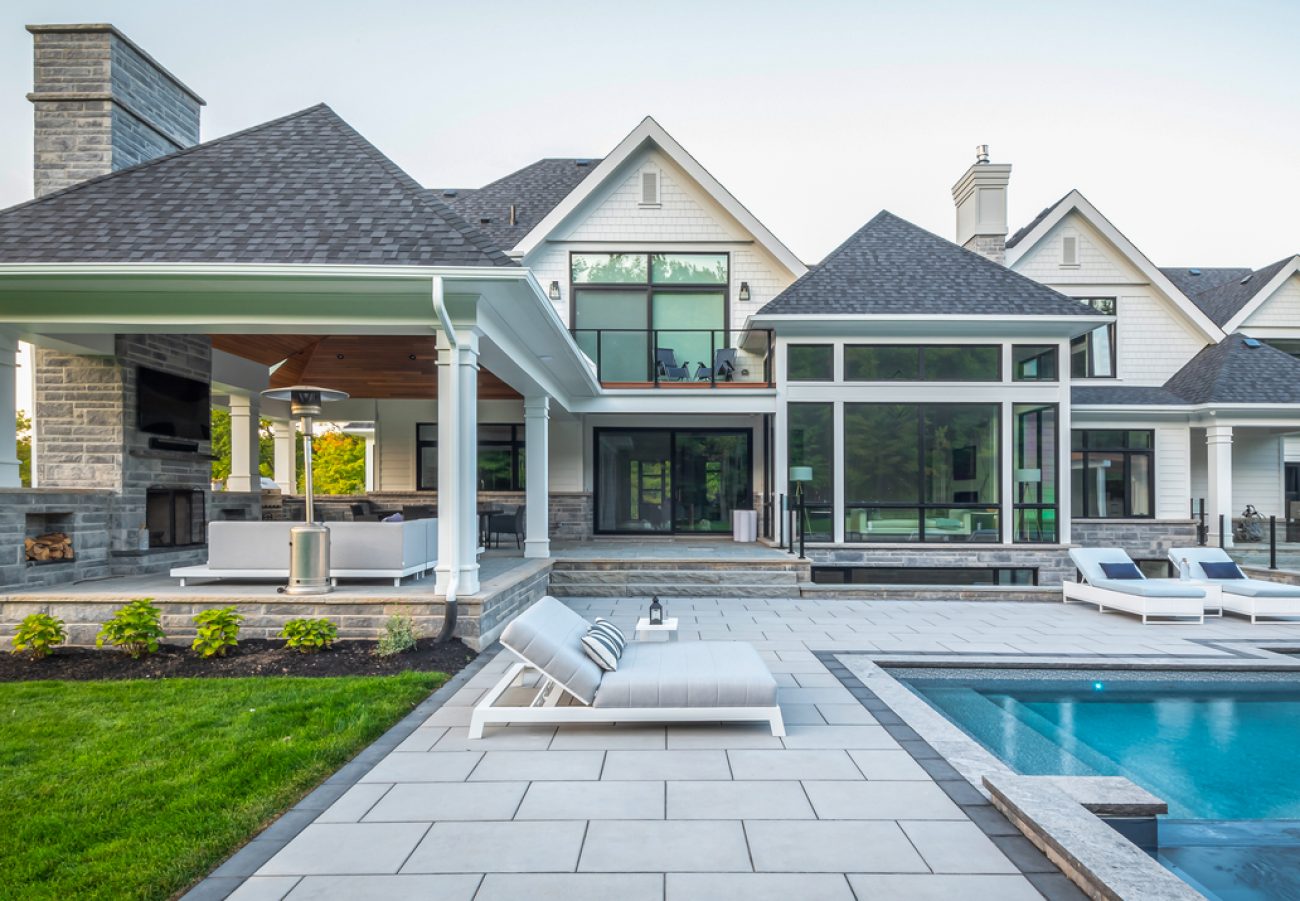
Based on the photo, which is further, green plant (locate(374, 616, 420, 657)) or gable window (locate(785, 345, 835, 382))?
gable window (locate(785, 345, 835, 382))

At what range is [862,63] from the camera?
14.3 meters

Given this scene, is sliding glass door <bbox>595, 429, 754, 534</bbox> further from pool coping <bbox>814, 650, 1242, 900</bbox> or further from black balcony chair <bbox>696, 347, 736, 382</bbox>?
pool coping <bbox>814, 650, 1242, 900</bbox>

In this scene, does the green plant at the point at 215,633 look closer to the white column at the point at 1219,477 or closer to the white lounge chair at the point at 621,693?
the white lounge chair at the point at 621,693

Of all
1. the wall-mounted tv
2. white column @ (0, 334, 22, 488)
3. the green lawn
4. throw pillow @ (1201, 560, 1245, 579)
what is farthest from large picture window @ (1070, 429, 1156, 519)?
white column @ (0, 334, 22, 488)

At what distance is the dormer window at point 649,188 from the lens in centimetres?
1536

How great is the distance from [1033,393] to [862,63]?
6930 mm

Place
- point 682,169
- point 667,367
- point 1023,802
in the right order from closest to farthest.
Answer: point 1023,802
point 667,367
point 682,169

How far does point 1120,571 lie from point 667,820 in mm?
8967

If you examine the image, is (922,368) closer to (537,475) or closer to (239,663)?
(537,475)

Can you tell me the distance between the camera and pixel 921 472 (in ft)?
43.6

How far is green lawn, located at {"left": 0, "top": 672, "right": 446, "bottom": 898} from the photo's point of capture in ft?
9.87

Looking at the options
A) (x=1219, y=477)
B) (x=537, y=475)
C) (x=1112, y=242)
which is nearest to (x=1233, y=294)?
(x=1112, y=242)

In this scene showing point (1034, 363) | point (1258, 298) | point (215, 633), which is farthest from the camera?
point (1258, 298)

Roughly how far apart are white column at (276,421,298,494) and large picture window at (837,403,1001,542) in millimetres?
11980
